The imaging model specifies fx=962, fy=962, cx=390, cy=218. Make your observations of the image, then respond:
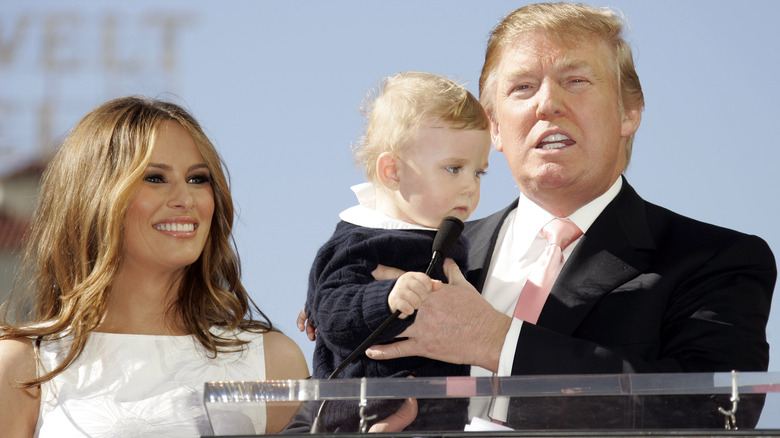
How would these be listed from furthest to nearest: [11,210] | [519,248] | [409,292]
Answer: [11,210]
[519,248]
[409,292]

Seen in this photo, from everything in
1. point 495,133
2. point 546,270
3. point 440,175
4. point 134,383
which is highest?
point 495,133

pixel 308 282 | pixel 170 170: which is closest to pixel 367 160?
pixel 308 282

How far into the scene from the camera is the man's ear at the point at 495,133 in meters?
2.50

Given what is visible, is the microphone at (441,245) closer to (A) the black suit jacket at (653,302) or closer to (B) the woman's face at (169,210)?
(A) the black suit jacket at (653,302)

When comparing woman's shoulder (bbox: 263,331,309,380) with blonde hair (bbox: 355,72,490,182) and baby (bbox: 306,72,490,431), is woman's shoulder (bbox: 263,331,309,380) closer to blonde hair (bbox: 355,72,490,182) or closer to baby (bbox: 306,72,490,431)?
baby (bbox: 306,72,490,431)

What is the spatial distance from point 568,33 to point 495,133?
31cm

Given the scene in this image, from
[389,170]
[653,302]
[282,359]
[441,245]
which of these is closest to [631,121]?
[653,302]

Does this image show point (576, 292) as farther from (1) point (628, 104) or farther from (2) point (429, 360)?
(1) point (628, 104)

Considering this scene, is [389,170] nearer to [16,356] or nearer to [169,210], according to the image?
[169,210]

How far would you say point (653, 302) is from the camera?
2148 millimetres

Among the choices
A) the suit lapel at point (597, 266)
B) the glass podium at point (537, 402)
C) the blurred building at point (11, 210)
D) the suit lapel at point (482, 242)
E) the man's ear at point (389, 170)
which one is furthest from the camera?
the blurred building at point (11, 210)

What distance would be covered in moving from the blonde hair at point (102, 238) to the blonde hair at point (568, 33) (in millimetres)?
769

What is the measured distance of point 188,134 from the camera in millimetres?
2422

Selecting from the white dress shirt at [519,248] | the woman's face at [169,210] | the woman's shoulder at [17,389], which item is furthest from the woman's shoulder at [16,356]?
the white dress shirt at [519,248]
